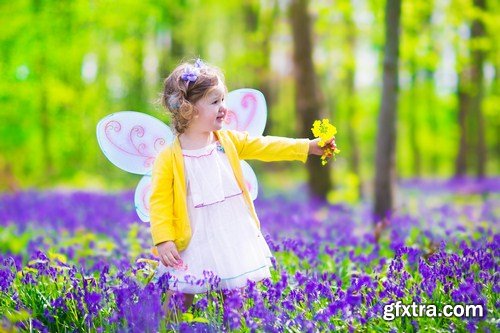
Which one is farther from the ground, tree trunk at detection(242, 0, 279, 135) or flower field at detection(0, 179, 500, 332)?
tree trunk at detection(242, 0, 279, 135)

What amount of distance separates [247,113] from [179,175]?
79 centimetres

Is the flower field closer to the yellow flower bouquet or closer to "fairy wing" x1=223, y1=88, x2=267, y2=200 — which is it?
the yellow flower bouquet

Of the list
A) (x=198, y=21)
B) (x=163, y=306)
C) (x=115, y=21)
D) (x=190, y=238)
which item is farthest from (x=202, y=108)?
(x=198, y=21)

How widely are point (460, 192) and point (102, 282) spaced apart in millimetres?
12438

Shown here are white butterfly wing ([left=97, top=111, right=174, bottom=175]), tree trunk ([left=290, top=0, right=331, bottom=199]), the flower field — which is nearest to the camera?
the flower field

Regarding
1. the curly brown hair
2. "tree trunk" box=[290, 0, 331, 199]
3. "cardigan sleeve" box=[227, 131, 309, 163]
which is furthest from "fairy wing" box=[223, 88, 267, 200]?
"tree trunk" box=[290, 0, 331, 199]

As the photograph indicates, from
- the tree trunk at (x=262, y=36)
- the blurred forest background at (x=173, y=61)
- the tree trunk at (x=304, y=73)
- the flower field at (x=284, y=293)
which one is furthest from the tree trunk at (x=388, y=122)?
the tree trunk at (x=262, y=36)

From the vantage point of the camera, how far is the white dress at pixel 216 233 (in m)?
3.55

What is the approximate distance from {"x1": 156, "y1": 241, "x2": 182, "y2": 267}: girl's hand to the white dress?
0.21 ft

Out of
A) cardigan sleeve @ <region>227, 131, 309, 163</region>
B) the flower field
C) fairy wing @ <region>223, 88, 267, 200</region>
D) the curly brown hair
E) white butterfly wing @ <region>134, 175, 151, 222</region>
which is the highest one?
the curly brown hair

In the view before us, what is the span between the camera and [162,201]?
365 centimetres

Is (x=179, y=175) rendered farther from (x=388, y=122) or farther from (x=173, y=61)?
(x=173, y=61)

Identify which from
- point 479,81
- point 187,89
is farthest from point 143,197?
point 479,81

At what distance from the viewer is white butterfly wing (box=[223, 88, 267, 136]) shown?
4.20 meters
